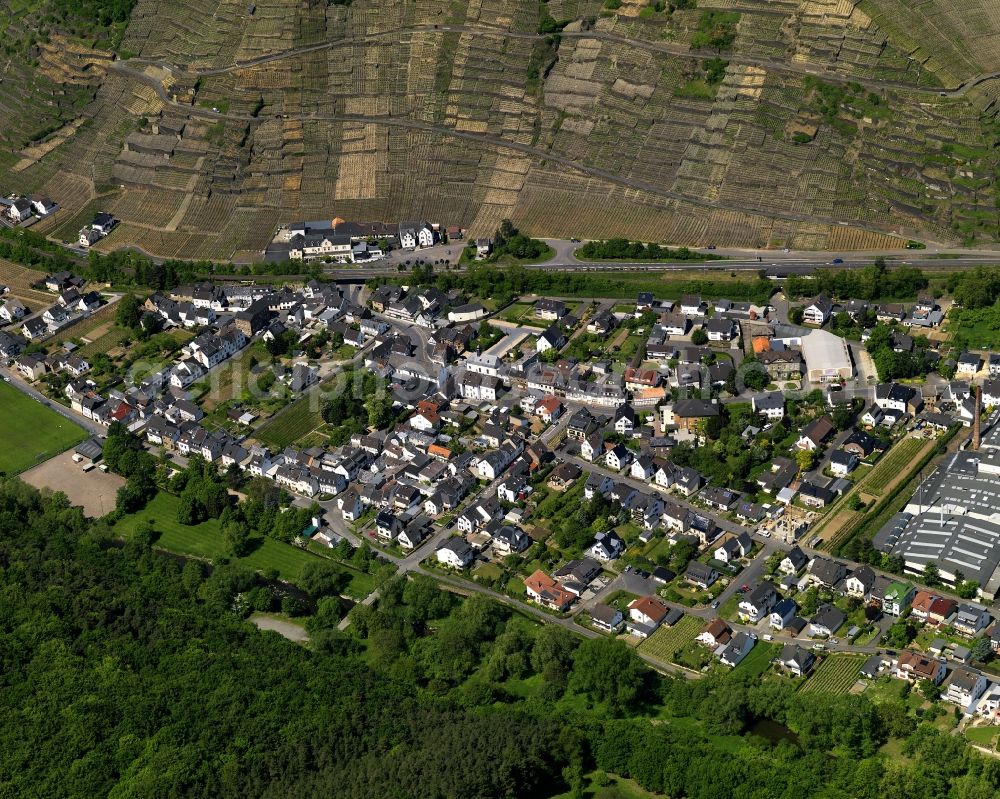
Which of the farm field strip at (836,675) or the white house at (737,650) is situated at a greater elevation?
the farm field strip at (836,675)

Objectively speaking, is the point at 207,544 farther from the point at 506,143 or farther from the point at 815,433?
the point at 506,143

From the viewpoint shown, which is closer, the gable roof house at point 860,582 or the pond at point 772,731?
the pond at point 772,731

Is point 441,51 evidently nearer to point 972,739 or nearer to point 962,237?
point 962,237

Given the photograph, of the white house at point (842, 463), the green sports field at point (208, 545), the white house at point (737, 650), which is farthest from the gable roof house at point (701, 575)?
the green sports field at point (208, 545)

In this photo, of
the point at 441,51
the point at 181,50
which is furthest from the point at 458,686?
the point at 181,50

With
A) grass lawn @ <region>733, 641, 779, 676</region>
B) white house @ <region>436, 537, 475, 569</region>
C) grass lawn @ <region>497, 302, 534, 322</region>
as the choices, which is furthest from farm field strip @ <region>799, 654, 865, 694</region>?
grass lawn @ <region>497, 302, 534, 322</region>

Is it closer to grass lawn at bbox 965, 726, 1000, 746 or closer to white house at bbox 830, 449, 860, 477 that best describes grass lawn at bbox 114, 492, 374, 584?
white house at bbox 830, 449, 860, 477

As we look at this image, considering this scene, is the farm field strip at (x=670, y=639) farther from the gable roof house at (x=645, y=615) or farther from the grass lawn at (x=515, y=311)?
the grass lawn at (x=515, y=311)
